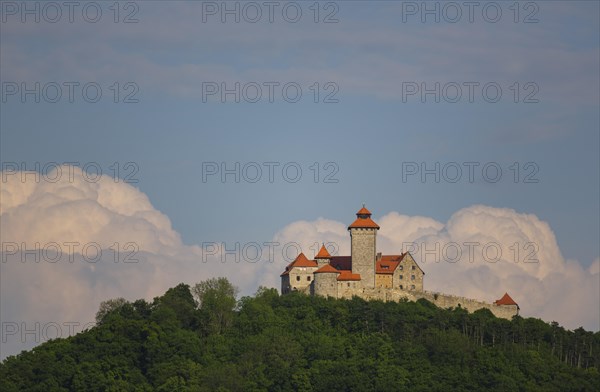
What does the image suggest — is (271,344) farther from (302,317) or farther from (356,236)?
(356,236)

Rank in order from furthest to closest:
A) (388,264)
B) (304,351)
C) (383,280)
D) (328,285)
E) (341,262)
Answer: (388,264)
(341,262)
(383,280)
(328,285)
(304,351)

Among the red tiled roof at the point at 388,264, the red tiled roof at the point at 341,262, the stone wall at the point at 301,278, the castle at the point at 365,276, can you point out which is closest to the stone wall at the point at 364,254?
the castle at the point at 365,276

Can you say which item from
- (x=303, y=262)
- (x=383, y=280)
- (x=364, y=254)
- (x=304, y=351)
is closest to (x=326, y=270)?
(x=303, y=262)

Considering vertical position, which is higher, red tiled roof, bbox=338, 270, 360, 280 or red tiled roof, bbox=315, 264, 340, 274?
red tiled roof, bbox=315, 264, 340, 274

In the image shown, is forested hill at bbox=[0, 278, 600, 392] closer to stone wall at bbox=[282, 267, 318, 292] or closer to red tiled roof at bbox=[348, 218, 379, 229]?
stone wall at bbox=[282, 267, 318, 292]

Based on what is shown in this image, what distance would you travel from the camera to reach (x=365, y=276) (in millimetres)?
132375

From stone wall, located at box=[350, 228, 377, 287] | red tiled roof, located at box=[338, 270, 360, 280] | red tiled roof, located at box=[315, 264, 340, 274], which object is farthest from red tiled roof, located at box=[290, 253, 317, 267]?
stone wall, located at box=[350, 228, 377, 287]

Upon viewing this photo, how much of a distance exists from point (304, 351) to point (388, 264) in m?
12.6

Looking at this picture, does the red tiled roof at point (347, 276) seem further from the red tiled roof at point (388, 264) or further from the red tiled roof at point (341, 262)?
the red tiled roof at point (388, 264)

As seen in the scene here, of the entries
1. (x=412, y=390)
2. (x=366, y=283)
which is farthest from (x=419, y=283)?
(x=412, y=390)

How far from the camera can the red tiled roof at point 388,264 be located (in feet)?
443

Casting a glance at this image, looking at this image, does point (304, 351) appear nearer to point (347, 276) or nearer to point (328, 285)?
point (328, 285)

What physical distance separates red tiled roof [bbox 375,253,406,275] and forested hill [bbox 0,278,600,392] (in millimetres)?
3827

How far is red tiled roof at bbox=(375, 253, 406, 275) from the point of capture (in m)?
135
